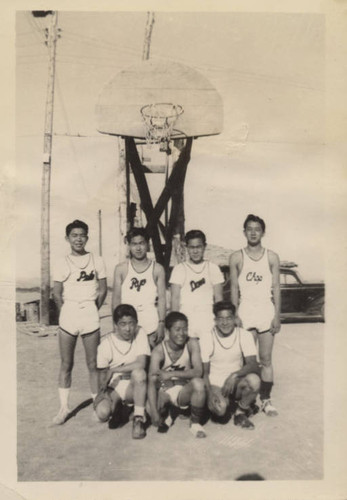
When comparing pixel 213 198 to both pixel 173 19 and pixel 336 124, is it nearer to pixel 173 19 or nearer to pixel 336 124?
pixel 336 124

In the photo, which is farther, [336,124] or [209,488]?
[336,124]

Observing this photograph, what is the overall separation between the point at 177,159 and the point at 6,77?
3.09 ft

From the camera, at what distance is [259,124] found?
2680mm

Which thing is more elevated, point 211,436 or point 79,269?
point 79,269

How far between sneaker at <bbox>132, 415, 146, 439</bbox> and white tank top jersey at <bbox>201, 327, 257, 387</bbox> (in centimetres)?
38

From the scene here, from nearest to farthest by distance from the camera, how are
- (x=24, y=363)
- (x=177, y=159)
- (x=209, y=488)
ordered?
(x=209, y=488) → (x=24, y=363) → (x=177, y=159)

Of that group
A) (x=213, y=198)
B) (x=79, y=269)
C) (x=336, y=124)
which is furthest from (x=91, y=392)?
(x=336, y=124)

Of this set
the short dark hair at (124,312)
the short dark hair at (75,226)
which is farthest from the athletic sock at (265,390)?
the short dark hair at (75,226)

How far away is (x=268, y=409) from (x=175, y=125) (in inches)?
59.7

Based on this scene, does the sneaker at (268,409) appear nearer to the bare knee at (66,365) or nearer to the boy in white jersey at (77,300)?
the boy in white jersey at (77,300)

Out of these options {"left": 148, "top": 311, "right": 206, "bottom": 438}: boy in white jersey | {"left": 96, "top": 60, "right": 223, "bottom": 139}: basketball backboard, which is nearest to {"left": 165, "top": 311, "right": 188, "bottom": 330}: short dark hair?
{"left": 148, "top": 311, "right": 206, "bottom": 438}: boy in white jersey

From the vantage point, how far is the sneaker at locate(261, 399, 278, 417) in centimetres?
261

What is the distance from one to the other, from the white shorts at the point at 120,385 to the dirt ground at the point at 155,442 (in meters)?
0.16

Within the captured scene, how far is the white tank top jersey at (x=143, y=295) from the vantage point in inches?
101
